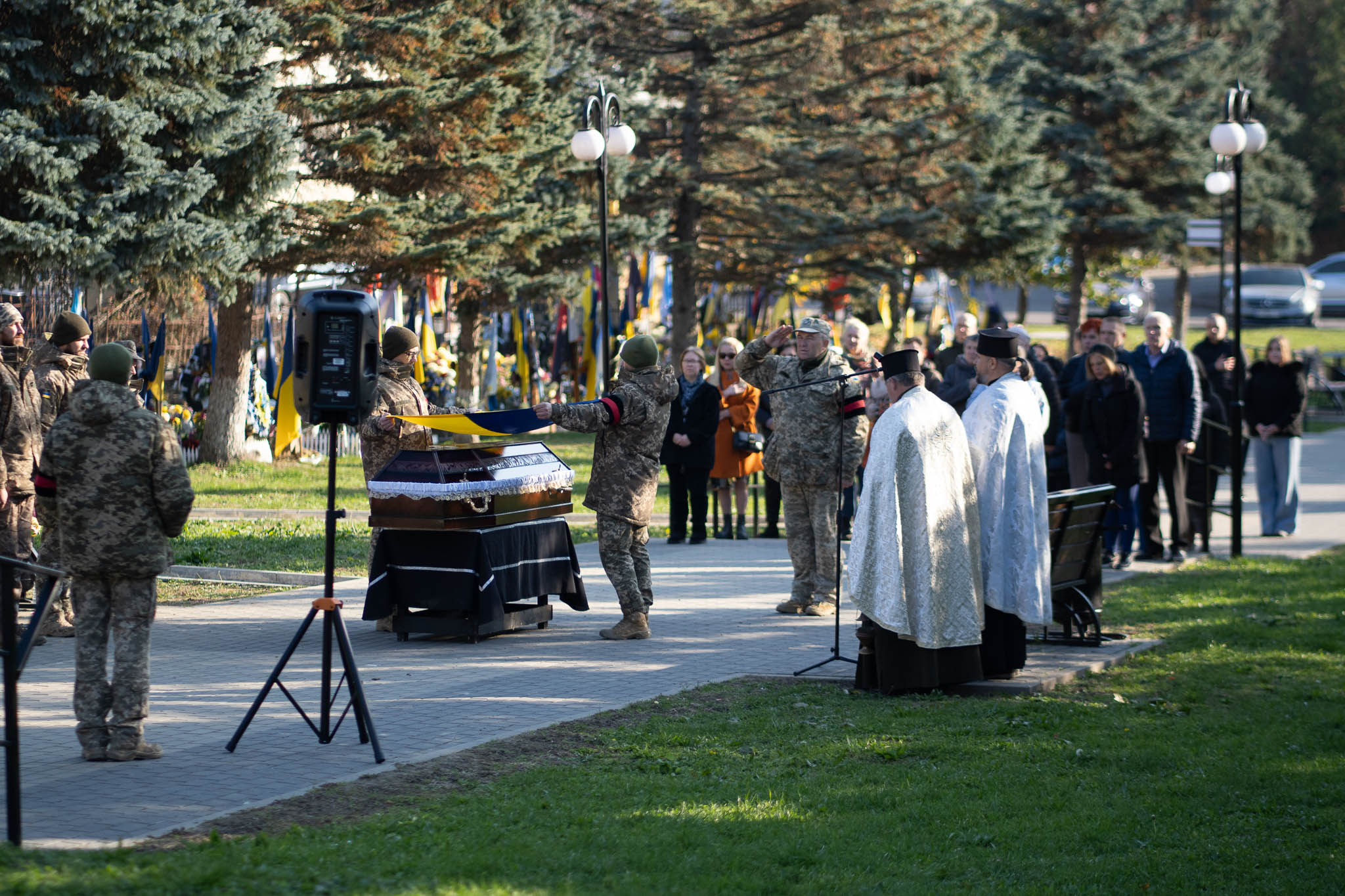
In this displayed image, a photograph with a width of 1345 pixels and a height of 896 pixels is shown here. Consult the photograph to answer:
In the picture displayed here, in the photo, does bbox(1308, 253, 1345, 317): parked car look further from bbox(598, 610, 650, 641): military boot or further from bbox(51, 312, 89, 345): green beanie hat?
bbox(51, 312, 89, 345): green beanie hat

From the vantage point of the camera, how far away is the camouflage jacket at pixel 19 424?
395 inches

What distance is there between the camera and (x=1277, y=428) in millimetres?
16547

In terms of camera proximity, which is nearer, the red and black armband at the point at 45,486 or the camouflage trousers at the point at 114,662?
the camouflage trousers at the point at 114,662

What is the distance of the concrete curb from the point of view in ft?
42.7

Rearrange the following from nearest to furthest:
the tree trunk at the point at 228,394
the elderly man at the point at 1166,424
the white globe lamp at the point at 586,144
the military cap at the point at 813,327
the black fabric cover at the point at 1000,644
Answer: the black fabric cover at the point at 1000,644 < the military cap at the point at 813,327 < the elderly man at the point at 1166,424 < the white globe lamp at the point at 586,144 < the tree trunk at the point at 228,394

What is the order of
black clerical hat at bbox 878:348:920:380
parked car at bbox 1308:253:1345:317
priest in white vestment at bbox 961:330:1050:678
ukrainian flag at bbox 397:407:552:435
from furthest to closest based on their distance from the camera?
parked car at bbox 1308:253:1345:317, ukrainian flag at bbox 397:407:552:435, priest in white vestment at bbox 961:330:1050:678, black clerical hat at bbox 878:348:920:380

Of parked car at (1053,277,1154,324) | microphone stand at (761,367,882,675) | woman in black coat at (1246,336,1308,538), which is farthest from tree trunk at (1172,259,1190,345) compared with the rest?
microphone stand at (761,367,882,675)

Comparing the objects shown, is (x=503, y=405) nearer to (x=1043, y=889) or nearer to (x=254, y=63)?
(x=254, y=63)

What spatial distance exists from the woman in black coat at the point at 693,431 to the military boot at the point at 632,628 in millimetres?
4385

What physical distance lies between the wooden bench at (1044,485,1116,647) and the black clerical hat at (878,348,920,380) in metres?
1.71

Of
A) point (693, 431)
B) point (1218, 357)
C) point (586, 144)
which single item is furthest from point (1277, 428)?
point (586, 144)

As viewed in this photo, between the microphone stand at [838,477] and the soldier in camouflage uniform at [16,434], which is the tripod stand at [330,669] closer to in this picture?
the microphone stand at [838,477]

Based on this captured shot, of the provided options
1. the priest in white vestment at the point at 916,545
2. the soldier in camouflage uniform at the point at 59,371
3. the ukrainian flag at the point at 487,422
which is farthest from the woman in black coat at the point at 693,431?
the priest in white vestment at the point at 916,545

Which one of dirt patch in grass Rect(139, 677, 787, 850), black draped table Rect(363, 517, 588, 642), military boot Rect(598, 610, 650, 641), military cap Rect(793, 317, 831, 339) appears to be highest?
military cap Rect(793, 317, 831, 339)
